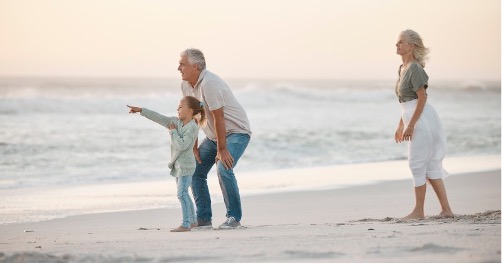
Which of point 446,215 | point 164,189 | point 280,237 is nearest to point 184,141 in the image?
point 280,237

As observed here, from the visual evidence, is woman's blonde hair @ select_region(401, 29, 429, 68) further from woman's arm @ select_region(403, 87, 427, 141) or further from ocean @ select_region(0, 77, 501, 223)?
ocean @ select_region(0, 77, 501, 223)

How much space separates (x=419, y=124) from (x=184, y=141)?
2.00 meters

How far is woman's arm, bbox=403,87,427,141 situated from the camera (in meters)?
6.80

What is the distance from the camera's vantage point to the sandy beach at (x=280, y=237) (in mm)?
4660

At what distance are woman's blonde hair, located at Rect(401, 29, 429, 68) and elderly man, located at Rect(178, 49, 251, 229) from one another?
1.53 m

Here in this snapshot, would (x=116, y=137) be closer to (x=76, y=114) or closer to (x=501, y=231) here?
(x=76, y=114)

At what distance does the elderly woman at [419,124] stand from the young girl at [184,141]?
173 cm

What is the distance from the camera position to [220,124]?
6188mm

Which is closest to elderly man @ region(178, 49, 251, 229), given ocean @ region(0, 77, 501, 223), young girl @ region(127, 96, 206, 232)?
young girl @ region(127, 96, 206, 232)

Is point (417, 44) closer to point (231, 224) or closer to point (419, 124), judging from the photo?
point (419, 124)

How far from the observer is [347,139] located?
58.5 ft

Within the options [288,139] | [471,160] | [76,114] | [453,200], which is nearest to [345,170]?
[471,160]

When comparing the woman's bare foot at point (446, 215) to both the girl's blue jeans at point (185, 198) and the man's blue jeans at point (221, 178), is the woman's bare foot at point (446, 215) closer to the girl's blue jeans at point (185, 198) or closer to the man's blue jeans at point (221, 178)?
the man's blue jeans at point (221, 178)

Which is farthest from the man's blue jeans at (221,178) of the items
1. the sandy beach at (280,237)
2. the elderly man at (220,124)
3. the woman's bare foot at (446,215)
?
the woman's bare foot at (446,215)
